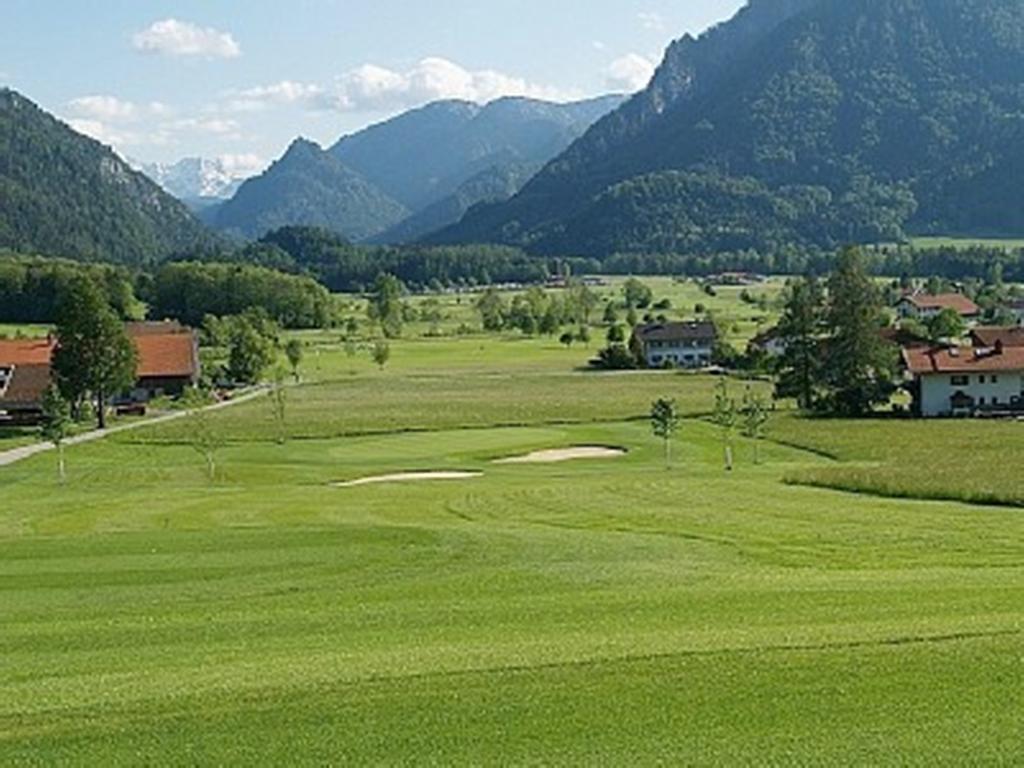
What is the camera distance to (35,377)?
372 ft

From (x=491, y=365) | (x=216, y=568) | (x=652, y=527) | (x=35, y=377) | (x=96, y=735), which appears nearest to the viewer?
(x=96, y=735)

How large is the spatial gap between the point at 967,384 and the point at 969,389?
484 mm

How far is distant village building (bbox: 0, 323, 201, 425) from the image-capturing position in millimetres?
113312

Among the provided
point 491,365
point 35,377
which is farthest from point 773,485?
point 491,365

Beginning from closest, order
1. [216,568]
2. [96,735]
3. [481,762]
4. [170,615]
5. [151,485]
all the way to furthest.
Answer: [481,762] → [96,735] → [170,615] → [216,568] → [151,485]

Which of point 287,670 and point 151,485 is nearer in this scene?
point 287,670

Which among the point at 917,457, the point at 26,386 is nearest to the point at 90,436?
the point at 26,386

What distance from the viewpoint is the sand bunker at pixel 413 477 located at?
65375mm

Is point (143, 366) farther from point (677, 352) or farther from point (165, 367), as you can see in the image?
point (677, 352)

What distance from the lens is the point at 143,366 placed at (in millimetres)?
125500

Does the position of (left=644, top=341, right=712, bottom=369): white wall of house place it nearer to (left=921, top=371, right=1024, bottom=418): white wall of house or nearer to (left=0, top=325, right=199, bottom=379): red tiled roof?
(left=0, top=325, right=199, bottom=379): red tiled roof

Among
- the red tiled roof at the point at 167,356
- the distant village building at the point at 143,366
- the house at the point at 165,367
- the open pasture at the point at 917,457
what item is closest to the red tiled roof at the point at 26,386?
the distant village building at the point at 143,366

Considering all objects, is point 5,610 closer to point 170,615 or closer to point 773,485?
point 170,615

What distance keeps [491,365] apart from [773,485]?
4149 inches
